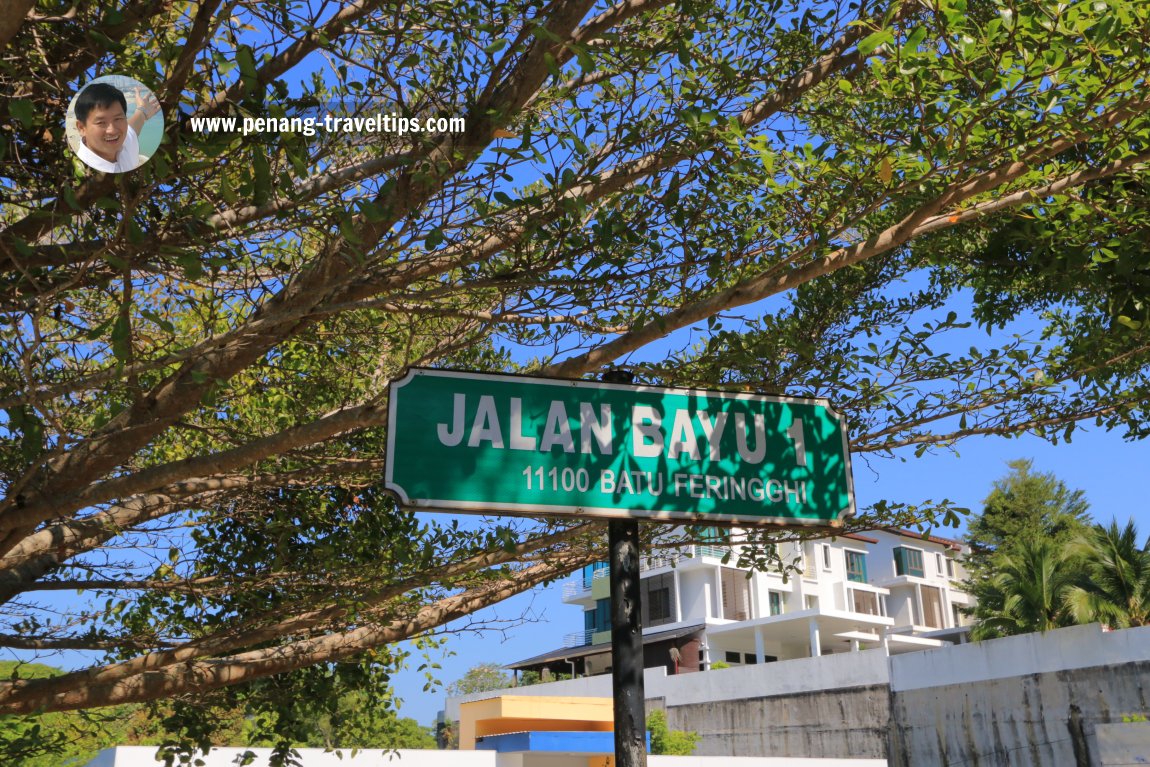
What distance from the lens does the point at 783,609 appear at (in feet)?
148

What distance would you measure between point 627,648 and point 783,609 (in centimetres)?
4501

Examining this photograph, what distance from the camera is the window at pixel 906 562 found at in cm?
4929

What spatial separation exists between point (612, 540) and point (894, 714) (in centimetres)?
2427

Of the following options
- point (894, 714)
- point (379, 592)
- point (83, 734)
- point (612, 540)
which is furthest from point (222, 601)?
point (894, 714)

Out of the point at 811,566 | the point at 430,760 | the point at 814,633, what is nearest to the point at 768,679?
the point at 430,760

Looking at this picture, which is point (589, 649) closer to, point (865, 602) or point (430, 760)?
point (865, 602)

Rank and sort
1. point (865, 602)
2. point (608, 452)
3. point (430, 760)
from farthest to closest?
1. point (865, 602)
2. point (430, 760)
3. point (608, 452)

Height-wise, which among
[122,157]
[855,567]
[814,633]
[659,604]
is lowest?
[122,157]

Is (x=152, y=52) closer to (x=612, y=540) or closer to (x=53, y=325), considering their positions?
(x=53, y=325)

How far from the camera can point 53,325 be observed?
6277mm

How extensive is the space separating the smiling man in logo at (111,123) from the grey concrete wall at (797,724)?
24271 millimetres

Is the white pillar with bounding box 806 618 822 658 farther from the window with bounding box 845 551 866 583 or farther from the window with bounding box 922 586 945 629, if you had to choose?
the window with bounding box 922 586 945 629

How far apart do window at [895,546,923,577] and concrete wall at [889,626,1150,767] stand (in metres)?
26.4

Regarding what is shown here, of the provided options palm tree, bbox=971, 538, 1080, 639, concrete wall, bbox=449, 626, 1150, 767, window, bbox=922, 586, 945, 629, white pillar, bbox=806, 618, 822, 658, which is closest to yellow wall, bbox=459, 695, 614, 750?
concrete wall, bbox=449, 626, 1150, 767
